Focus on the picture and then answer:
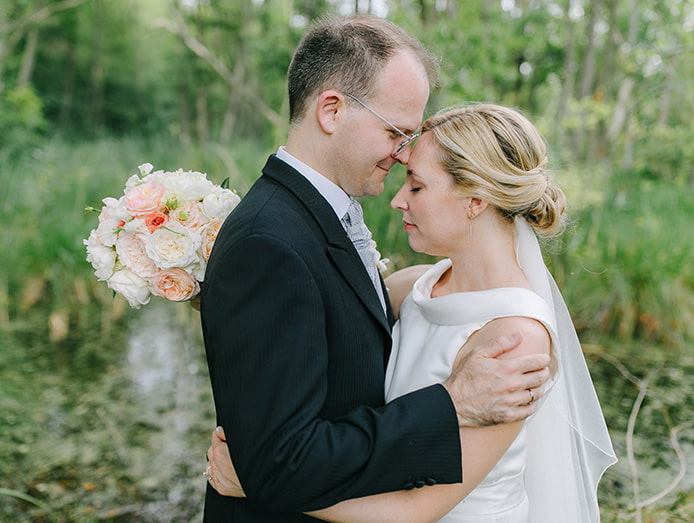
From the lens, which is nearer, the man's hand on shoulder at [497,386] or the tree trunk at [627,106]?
the man's hand on shoulder at [497,386]

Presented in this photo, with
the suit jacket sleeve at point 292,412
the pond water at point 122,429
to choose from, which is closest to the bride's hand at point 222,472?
the suit jacket sleeve at point 292,412

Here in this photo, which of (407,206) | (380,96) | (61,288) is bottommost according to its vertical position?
(61,288)

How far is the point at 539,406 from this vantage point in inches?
72.0

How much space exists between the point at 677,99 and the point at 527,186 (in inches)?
592

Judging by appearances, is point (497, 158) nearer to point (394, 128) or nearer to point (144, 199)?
point (394, 128)

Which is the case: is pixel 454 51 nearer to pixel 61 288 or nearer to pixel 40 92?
pixel 61 288

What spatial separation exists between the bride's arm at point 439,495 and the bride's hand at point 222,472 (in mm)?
224

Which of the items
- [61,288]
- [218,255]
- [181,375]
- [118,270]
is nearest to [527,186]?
[218,255]

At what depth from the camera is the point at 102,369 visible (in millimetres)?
5871

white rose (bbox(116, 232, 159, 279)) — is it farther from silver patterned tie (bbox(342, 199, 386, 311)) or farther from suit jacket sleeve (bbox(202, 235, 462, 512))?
silver patterned tie (bbox(342, 199, 386, 311))

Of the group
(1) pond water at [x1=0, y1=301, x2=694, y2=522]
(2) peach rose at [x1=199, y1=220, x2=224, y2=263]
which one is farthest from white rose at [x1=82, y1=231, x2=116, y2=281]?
(1) pond water at [x1=0, y1=301, x2=694, y2=522]

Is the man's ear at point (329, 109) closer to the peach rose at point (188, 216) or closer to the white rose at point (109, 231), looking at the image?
the peach rose at point (188, 216)

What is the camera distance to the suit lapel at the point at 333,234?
5.56ft

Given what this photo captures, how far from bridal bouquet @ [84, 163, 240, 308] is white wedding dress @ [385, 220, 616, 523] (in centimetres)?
69
